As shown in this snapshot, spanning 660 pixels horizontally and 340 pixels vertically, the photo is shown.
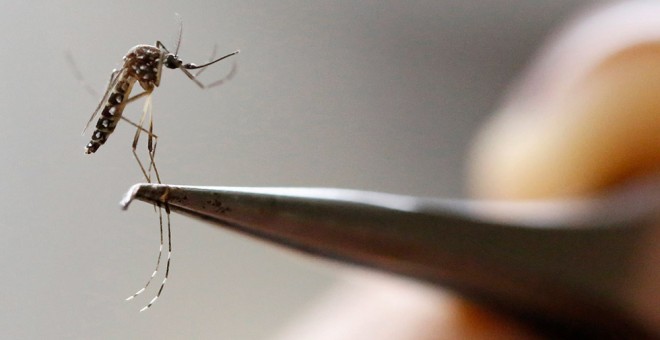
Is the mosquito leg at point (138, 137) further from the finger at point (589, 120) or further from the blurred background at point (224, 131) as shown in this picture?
the finger at point (589, 120)

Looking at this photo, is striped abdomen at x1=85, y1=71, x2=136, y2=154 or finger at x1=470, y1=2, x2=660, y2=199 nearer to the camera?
striped abdomen at x1=85, y1=71, x2=136, y2=154

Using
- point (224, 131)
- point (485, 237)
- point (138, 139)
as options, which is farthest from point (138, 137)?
point (224, 131)

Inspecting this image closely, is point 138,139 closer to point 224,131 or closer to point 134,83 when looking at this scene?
point 134,83

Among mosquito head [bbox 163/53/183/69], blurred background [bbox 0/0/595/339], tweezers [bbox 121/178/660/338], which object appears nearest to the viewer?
tweezers [bbox 121/178/660/338]

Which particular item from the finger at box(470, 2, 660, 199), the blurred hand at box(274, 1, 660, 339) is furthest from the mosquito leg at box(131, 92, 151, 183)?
the finger at box(470, 2, 660, 199)

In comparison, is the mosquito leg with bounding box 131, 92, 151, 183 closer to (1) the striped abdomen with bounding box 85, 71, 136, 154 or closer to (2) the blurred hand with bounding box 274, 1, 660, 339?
(1) the striped abdomen with bounding box 85, 71, 136, 154

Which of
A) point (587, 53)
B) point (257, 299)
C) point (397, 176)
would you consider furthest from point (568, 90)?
point (397, 176)
